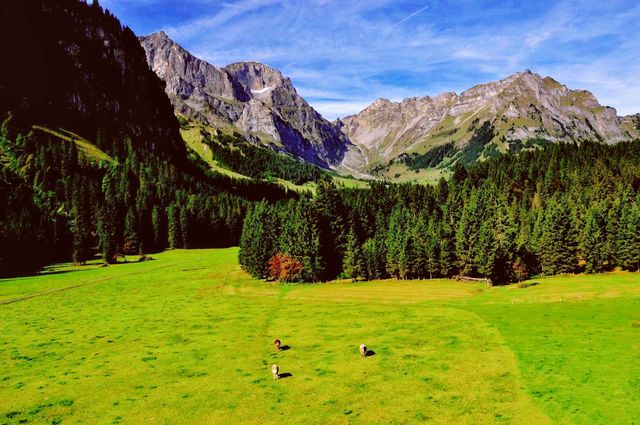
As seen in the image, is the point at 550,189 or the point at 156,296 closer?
the point at 156,296

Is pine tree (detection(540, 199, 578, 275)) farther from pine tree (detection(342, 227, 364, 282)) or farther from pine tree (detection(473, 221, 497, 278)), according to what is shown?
pine tree (detection(342, 227, 364, 282))

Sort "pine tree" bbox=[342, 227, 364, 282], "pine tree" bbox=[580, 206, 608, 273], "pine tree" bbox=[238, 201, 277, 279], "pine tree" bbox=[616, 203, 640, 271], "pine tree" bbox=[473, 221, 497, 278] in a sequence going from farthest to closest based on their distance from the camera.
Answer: "pine tree" bbox=[238, 201, 277, 279] → "pine tree" bbox=[342, 227, 364, 282] → "pine tree" bbox=[580, 206, 608, 273] → "pine tree" bbox=[616, 203, 640, 271] → "pine tree" bbox=[473, 221, 497, 278]

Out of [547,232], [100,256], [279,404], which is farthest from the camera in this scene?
[100,256]

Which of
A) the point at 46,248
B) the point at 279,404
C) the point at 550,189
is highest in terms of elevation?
the point at 550,189

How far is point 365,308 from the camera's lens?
76938mm

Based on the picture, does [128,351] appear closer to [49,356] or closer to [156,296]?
[49,356]

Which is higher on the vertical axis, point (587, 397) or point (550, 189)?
point (550, 189)

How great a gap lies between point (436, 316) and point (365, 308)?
14.1 m

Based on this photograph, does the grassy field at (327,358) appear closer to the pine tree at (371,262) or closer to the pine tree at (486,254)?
the pine tree at (486,254)

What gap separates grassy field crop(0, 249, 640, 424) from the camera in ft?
111

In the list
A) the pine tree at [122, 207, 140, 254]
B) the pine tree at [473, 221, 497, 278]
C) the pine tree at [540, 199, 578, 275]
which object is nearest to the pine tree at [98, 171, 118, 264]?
the pine tree at [122, 207, 140, 254]

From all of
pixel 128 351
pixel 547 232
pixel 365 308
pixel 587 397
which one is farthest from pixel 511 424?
pixel 547 232

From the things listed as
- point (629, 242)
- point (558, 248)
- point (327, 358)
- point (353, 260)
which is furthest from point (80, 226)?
point (629, 242)

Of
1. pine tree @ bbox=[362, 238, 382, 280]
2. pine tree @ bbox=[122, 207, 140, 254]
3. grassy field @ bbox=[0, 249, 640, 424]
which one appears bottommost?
grassy field @ bbox=[0, 249, 640, 424]
